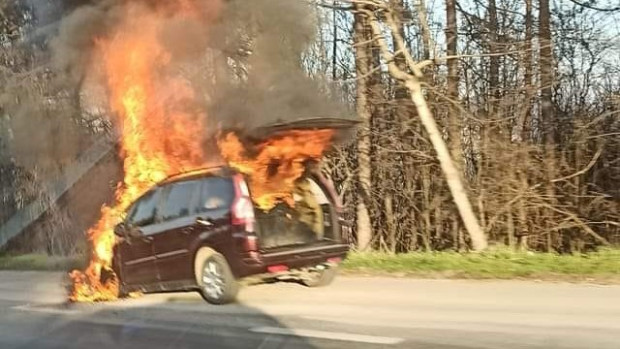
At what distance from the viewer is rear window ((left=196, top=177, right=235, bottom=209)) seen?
9.48 metres

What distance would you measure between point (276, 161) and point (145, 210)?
66.4 inches

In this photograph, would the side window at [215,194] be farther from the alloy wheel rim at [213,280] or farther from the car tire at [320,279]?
the car tire at [320,279]

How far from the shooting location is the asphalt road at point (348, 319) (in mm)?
7227

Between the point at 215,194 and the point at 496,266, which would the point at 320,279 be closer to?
the point at 215,194

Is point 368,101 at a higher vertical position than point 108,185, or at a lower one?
higher

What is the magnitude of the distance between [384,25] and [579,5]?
189 inches

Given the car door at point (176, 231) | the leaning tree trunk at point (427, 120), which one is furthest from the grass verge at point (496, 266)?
the car door at point (176, 231)

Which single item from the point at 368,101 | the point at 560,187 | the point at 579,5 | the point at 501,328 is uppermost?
the point at 579,5

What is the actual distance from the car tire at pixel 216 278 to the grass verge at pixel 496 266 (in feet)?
9.09

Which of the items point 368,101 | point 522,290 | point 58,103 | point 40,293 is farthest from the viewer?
point 368,101

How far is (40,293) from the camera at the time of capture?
41.3ft

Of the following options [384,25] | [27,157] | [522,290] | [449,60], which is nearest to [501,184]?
[449,60]

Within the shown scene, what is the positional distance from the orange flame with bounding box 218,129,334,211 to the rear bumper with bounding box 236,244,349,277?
527 millimetres

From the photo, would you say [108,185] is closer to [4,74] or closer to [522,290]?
[4,74]
